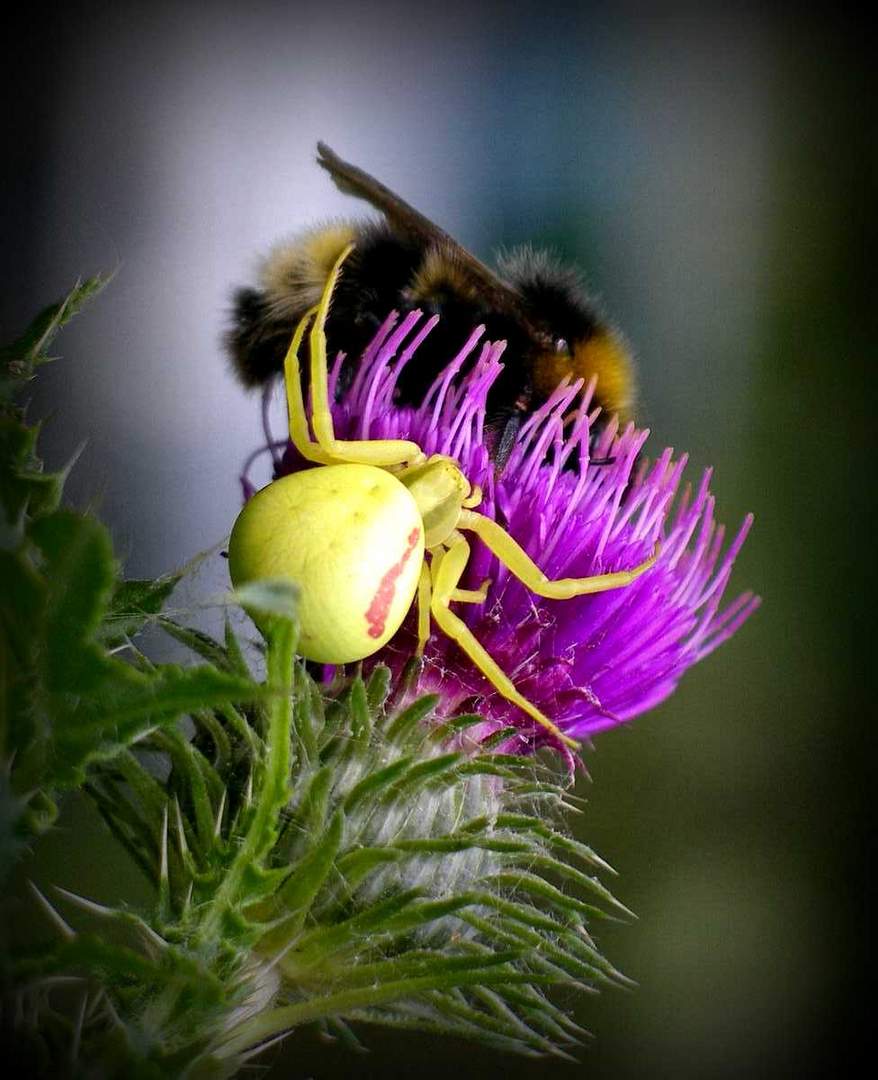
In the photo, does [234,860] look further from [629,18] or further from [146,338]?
[629,18]

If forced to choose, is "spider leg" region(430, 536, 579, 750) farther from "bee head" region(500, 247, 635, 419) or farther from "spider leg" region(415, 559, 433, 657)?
"bee head" region(500, 247, 635, 419)

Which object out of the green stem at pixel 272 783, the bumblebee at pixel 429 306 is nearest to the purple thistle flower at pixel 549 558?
the bumblebee at pixel 429 306

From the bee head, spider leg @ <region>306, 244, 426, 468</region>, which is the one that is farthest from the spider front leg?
the bee head

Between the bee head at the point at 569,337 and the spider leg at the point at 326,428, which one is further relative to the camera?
the bee head at the point at 569,337

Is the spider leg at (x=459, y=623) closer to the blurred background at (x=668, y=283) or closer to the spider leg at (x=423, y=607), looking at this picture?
the spider leg at (x=423, y=607)

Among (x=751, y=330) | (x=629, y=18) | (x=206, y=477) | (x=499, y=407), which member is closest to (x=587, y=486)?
(x=499, y=407)

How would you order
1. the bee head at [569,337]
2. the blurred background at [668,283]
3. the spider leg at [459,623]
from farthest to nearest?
the blurred background at [668,283]
the bee head at [569,337]
the spider leg at [459,623]
